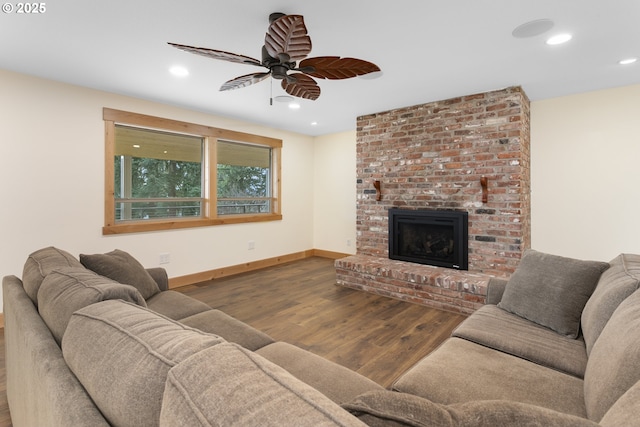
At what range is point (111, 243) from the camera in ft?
12.4

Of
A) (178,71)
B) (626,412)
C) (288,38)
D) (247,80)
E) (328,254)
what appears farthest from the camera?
(328,254)

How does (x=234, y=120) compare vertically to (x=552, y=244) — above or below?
above

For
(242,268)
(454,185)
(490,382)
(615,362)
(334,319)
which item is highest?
(454,185)

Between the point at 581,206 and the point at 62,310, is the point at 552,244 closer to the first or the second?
the point at 581,206

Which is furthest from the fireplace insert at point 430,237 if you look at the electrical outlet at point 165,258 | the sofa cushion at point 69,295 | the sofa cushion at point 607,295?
the sofa cushion at point 69,295

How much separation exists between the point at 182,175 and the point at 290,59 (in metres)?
3.10

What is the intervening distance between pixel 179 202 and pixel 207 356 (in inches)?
170

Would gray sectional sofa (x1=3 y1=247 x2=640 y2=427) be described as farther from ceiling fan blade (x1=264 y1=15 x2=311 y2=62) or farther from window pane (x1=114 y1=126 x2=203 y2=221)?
window pane (x1=114 y1=126 x2=203 y2=221)

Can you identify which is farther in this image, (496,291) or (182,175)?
(182,175)

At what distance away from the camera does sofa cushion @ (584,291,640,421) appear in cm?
89

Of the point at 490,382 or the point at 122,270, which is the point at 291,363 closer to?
the point at 490,382

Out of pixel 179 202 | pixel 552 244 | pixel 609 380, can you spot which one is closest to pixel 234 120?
pixel 179 202

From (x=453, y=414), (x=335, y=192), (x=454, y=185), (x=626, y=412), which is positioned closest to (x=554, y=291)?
(x=626, y=412)

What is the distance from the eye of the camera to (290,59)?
1996 mm
